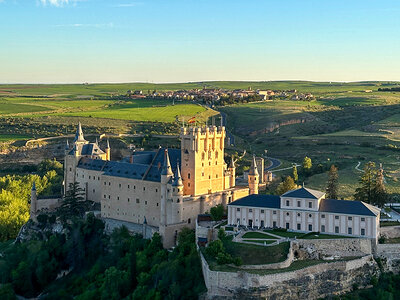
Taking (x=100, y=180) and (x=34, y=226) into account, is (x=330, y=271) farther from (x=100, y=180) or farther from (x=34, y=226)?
(x=34, y=226)

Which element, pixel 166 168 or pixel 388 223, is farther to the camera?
pixel 166 168

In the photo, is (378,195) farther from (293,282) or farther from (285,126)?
(285,126)

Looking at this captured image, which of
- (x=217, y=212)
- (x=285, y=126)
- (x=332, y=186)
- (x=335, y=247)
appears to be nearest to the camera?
(x=335, y=247)

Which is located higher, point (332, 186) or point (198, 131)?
point (198, 131)

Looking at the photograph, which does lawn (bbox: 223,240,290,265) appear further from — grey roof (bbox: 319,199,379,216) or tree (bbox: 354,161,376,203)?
tree (bbox: 354,161,376,203)

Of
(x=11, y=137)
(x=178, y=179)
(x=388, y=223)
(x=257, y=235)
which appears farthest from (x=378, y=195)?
(x=11, y=137)

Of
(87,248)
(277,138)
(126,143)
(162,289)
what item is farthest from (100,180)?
(277,138)

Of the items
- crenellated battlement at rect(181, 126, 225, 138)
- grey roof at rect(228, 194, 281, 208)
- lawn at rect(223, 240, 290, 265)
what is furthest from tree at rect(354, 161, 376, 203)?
lawn at rect(223, 240, 290, 265)
